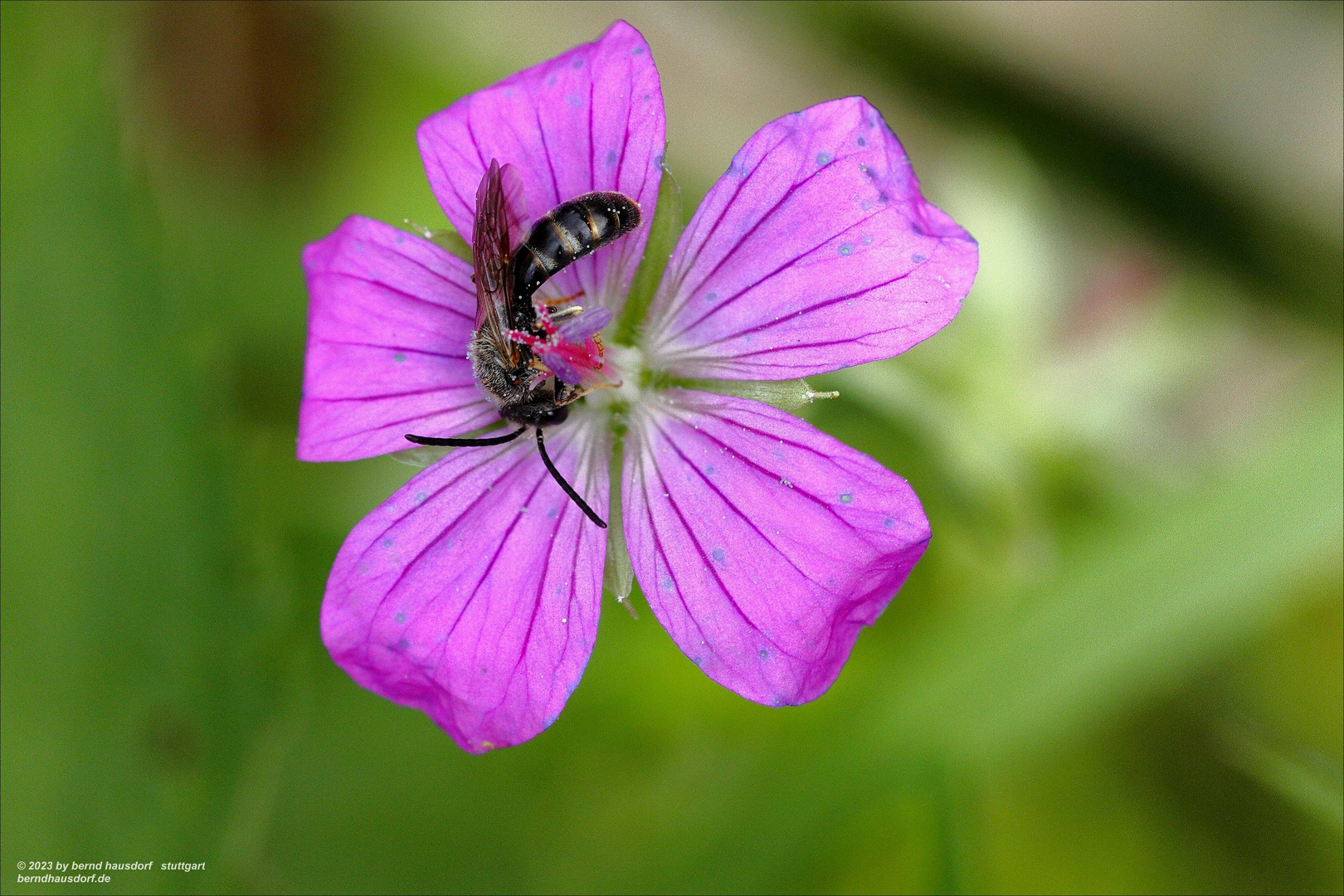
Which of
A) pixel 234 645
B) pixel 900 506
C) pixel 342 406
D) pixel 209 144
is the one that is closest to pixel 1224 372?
pixel 900 506

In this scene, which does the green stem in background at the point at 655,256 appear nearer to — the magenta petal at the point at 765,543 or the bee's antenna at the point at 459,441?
the magenta petal at the point at 765,543

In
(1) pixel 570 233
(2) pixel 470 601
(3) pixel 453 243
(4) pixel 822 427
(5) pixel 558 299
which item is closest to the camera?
(1) pixel 570 233

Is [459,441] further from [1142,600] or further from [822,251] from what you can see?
[1142,600]

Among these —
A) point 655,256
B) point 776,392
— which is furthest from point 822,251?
point 655,256

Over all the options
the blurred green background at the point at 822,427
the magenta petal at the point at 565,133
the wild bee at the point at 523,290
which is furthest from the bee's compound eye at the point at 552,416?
the blurred green background at the point at 822,427

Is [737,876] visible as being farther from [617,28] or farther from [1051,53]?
[1051,53]
